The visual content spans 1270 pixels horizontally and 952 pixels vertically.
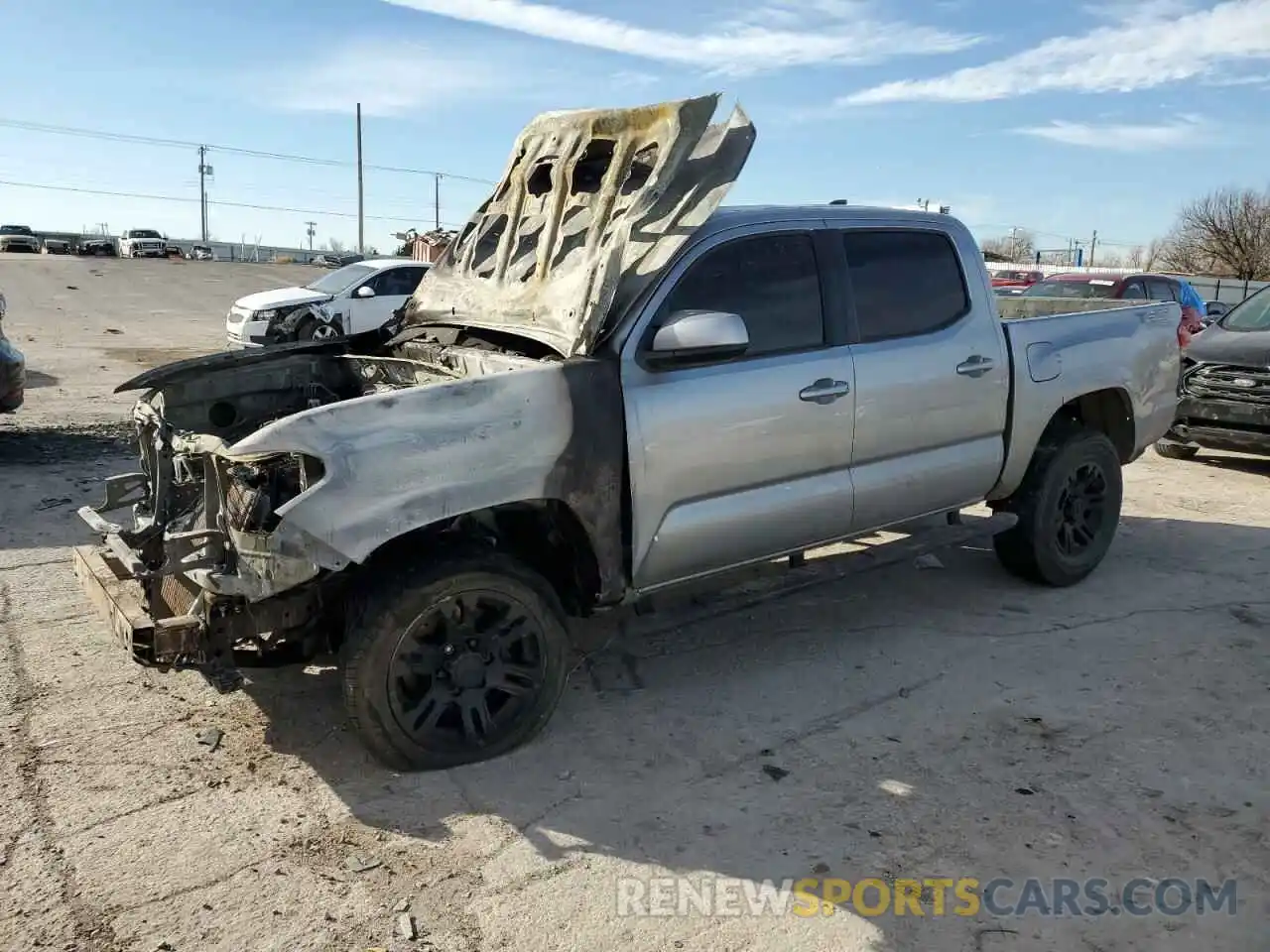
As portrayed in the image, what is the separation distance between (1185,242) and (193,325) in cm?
5404

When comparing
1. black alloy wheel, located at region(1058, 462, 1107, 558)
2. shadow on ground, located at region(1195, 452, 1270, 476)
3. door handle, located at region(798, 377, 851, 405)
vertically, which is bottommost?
shadow on ground, located at region(1195, 452, 1270, 476)

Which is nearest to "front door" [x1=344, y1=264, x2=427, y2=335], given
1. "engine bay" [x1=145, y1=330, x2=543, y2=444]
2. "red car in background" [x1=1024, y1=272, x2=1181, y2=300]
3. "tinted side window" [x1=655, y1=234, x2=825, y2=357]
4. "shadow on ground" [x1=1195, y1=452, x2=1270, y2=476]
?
"red car in background" [x1=1024, y1=272, x2=1181, y2=300]

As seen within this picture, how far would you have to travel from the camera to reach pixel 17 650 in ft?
15.5

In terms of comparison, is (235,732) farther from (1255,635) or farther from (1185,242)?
(1185,242)

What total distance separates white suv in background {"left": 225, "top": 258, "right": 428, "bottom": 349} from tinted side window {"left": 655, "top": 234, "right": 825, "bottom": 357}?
42.0 feet

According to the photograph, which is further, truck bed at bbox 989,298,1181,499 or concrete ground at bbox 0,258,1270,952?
truck bed at bbox 989,298,1181,499

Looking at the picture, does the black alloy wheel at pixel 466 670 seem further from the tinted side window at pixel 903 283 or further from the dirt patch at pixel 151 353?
the dirt patch at pixel 151 353

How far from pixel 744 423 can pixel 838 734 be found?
4.26 ft

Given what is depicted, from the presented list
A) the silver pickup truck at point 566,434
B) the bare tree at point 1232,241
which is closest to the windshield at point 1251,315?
the silver pickup truck at point 566,434

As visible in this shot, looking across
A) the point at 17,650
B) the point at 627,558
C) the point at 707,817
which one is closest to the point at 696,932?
the point at 707,817

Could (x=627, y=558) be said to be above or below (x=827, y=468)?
below

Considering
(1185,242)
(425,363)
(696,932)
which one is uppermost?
(1185,242)

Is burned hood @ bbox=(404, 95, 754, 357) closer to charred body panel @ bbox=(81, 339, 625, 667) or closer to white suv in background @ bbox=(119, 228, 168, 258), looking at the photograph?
charred body panel @ bbox=(81, 339, 625, 667)

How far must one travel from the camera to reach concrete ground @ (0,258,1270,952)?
2.97 m
